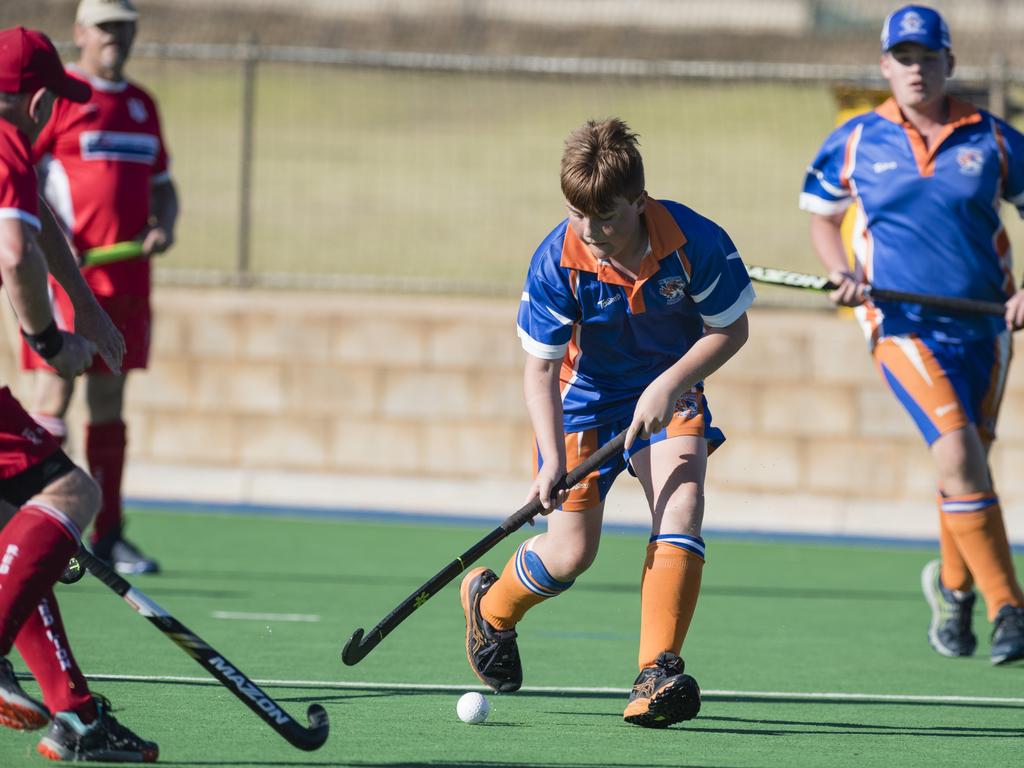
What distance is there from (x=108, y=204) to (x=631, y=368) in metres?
3.30

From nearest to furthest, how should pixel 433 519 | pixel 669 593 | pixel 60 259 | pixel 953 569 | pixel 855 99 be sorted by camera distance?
pixel 60 259 < pixel 669 593 < pixel 953 569 < pixel 855 99 < pixel 433 519

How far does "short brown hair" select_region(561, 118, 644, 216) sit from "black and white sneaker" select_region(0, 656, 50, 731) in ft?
5.62

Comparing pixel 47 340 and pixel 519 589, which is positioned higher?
pixel 47 340

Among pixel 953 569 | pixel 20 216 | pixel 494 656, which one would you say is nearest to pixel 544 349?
pixel 494 656

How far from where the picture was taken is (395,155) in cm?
1205

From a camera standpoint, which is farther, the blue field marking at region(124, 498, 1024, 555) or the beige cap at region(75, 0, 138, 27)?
the blue field marking at region(124, 498, 1024, 555)

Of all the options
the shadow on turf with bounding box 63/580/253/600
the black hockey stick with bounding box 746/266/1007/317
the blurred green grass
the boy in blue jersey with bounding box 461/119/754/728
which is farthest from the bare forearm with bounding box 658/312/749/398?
the blurred green grass

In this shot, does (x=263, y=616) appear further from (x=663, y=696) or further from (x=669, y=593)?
(x=663, y=696)

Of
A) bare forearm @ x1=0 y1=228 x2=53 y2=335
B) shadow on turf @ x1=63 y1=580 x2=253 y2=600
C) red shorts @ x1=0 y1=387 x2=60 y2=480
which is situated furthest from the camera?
shadow on turf @ x1=63 y1=580 x2=253 y2=600

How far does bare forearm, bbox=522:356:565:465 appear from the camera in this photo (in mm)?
4762

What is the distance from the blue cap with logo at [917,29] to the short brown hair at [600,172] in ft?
5.99

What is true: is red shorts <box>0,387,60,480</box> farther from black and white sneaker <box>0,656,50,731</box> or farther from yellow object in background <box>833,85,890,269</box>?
yellow object in background <box>833,85,890,269</box>

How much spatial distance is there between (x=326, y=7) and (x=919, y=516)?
11882 mm

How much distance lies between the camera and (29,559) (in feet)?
12.8
